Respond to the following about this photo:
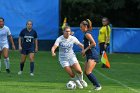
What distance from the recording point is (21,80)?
18.4 m

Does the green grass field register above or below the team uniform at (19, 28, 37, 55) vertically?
below

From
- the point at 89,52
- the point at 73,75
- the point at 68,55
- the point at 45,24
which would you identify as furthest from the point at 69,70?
the point at 45,24

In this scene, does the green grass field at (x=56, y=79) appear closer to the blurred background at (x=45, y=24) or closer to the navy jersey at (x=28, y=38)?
the navy jersey at (x=28, y=38)

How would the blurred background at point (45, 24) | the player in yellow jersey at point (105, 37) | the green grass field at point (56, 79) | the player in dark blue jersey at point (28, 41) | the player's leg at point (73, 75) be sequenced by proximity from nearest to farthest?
the green grass field at point (56, 79) < the player's leg at point (73, 75) < the player in dark blue jersey at point (28, 41) < the player in yellow jersey at point (105, 37) < the blurred background at point (45, 24)

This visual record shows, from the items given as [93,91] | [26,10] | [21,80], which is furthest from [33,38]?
[26,10]

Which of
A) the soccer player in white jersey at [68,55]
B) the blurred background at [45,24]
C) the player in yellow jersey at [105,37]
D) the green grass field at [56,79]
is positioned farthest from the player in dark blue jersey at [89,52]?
the blurred background at [45,24]

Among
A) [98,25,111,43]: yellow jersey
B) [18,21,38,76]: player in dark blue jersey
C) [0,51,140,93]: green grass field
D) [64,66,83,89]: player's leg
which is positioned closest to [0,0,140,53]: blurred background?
[0,51,140,93]: green grass field

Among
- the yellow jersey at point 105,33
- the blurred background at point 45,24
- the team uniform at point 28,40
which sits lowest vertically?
the blurred background at point 45,24

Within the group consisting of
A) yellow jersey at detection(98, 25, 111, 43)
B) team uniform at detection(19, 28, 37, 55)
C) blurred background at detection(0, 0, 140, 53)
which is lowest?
blurred background at detection(0, 0, 140, 53)

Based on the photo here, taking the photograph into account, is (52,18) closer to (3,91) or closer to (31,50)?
(31,50)

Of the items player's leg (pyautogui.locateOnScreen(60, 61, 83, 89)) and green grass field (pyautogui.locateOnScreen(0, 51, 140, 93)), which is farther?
player's leg (pyautogui.locateOnScreen(60, 61, 83, 89))

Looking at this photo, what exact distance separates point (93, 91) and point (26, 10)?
20356 millimetres

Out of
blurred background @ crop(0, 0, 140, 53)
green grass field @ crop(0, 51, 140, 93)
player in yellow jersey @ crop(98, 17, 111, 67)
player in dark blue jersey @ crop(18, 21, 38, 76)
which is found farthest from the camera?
blurred background @ crop(0, 0, 140, 53)

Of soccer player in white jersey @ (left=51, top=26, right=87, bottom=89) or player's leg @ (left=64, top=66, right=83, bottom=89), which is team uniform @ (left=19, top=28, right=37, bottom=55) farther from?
player's leg @ (left=64, top=66, right=83, bottom=89)
